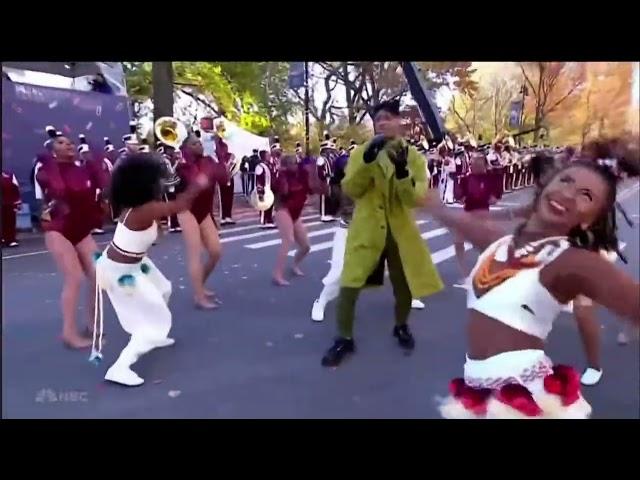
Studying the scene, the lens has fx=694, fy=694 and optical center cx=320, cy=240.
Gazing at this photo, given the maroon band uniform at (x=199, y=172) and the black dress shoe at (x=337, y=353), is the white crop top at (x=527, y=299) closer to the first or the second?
the black dress shoe at (x=337, y=353)

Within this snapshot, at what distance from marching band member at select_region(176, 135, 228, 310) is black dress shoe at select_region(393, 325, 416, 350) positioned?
2.22 feet

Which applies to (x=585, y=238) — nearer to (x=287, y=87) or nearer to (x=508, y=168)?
(x=508, y=168)

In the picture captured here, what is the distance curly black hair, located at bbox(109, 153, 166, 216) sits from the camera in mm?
2459

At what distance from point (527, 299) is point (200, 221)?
47.0 inches

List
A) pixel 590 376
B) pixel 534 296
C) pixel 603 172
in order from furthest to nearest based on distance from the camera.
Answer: pixel 590 376 → pixel 603 172 → pixel 534 296

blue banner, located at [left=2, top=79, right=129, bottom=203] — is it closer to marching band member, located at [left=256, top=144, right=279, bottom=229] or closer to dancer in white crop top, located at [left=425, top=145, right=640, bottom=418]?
marching band member, located at [left=256, top=144, right=279, bottom=229]

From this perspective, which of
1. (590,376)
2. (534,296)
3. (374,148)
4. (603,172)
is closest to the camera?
(534,296)

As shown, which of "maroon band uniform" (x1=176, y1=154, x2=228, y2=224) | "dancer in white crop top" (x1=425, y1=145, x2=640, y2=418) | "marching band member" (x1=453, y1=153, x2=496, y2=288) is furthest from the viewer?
"maroon band uniform" (x1=176, y1=154, x2=228, y2=224)

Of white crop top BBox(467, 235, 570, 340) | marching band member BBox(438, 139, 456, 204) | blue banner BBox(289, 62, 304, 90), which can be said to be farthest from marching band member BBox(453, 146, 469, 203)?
blue banner BBox(289, 62, 304, 90)

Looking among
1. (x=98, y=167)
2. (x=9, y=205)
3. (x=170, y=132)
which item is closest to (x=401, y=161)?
(x=170, y=132)

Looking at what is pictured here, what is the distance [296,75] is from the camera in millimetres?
2482
